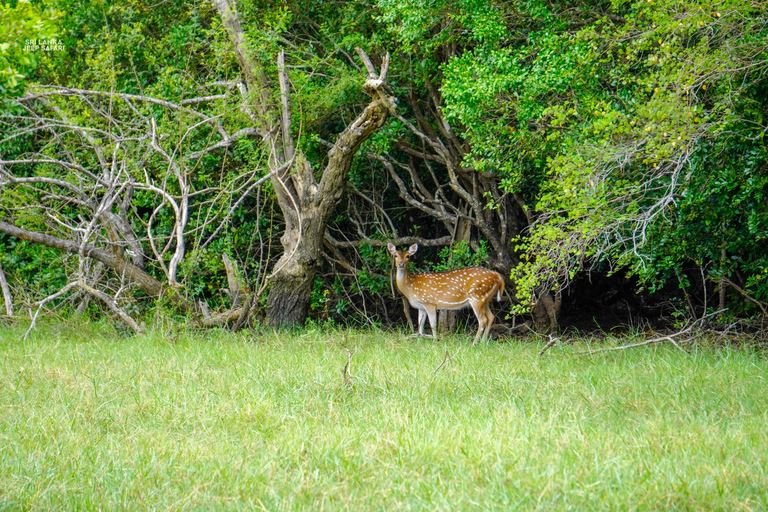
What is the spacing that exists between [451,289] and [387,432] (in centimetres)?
467

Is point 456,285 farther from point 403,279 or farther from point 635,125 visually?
point 635,125

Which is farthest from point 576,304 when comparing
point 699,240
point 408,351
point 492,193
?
point 408,351

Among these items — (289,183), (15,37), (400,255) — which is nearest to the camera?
(15,37)

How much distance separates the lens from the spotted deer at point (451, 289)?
849 centimetres

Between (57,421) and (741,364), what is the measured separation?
468cm

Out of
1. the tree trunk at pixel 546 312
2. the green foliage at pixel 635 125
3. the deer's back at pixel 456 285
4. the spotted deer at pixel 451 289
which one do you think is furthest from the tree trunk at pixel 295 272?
the tree trunk at pixel 546 312

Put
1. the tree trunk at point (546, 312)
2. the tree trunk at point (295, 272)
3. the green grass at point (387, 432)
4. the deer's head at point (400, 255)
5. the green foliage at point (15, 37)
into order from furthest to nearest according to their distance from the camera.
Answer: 1. the tree trunk at point (546, 312)
2. the deer's head at point (400, 255)
3. the tree trunk at point (295, 272)
4. the green foliage at point (15, 37)
5. the green grass at point (387, 432)

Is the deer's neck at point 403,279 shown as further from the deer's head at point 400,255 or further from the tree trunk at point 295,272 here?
the tree trunk at point 295,272

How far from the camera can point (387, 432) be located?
4055mm

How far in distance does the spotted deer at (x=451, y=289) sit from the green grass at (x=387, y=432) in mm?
1968

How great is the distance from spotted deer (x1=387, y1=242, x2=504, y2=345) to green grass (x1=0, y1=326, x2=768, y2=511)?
197 centimetres

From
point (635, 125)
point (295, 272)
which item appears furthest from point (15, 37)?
point (295, 272)

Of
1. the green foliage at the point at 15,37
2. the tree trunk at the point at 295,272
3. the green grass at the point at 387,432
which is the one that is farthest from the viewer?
the tree trunk at the point at 295,272

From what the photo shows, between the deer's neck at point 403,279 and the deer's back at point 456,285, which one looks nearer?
the deer's back at point 456,285
